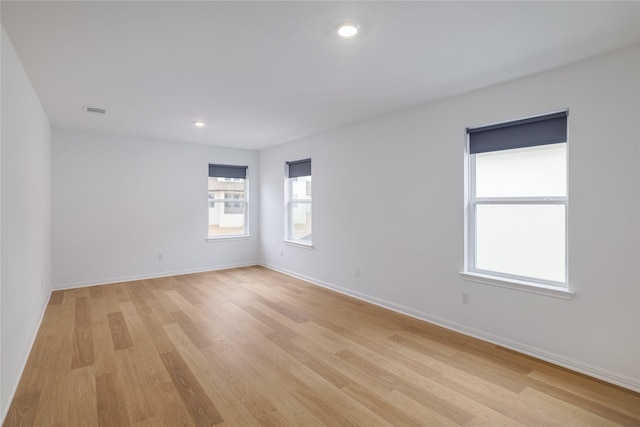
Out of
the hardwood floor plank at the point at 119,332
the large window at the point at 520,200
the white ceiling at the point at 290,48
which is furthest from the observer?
the hardwood floor plank at the point at 119,332

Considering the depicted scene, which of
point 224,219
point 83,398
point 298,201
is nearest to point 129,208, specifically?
point 224,219

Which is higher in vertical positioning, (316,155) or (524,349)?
(316,155)

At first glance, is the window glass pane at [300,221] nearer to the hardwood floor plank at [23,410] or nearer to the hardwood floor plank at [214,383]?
the hardwood floor plank at [214,383]

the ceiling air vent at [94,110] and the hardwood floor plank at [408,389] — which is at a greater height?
the ceiling air vent at [94,110]

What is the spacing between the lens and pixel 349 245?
185 inches

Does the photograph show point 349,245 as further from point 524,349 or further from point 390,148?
point 524,349

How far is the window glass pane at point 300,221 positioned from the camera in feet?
18.9

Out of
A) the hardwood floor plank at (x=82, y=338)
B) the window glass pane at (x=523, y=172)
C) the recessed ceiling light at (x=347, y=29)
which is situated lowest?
the hardwood floor plank at (x=82, y=338)

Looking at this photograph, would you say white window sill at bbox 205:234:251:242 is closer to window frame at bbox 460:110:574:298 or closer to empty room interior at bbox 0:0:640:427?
empty room interior at bbox 0:0:640:427

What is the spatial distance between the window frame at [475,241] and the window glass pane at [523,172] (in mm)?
48

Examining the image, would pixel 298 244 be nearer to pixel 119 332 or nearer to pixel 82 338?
pixel 119 332

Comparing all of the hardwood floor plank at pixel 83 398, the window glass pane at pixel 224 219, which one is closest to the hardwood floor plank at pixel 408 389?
the hardwood floor plank at pixel 83 398

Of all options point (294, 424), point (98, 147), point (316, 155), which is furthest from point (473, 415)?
point (98, 147)

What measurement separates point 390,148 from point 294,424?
10.4ft
